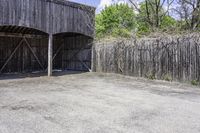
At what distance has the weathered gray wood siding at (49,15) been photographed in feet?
46.6

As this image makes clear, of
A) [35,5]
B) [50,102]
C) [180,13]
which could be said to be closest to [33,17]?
[35,5]

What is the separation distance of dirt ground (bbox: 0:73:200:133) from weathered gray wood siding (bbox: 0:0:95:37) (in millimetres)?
4896

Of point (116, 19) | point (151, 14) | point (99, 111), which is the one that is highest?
point (116, 19)

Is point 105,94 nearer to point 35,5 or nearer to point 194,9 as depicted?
point 35,5

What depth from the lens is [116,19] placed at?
3014 cm

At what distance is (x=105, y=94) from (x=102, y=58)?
807 centimetres

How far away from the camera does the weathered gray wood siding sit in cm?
1420

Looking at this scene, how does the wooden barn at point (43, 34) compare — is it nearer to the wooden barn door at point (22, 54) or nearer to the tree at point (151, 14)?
the wooden barn door at point (22, 54)

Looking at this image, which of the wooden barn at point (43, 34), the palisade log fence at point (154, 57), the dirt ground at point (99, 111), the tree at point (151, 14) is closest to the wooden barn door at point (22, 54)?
the wooden barn at point (43, 34)

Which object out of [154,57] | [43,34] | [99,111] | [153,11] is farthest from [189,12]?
[99,111]

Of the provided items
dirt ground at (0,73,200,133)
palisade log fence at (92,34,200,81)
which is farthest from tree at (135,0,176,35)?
dirt ground at (0,73,200,133)

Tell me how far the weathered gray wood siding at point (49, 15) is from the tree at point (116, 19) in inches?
259

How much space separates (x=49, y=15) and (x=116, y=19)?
14989 millimetres

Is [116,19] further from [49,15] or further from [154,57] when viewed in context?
[154,57]
